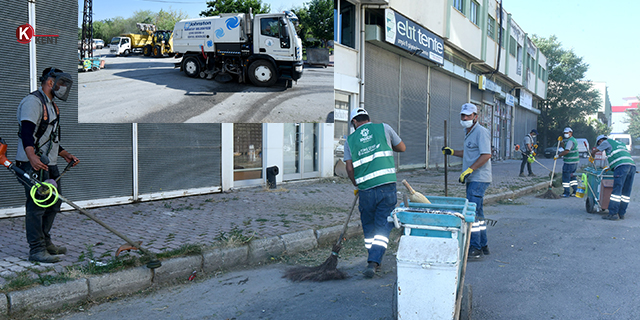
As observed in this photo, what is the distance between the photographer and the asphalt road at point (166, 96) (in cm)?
557

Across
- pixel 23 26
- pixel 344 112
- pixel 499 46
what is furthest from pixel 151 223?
pixel 499 46

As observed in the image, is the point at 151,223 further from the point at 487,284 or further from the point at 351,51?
the point at 351,51

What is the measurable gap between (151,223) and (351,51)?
29.1 feet

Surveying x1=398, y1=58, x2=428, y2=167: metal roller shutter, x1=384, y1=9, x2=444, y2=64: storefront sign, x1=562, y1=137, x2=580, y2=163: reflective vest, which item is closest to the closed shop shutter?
x1=398, y1=58, x2=428, y2=167: metal roller shutter

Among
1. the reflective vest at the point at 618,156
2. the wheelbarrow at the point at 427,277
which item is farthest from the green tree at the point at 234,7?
the reflective vest at the point at 618,156

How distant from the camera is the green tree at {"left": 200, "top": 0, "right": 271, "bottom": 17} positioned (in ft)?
19.9

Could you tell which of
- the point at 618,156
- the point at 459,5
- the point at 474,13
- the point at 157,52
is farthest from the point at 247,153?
the point at 474,13

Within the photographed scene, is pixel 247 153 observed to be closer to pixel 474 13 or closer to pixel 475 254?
pixel 475 254

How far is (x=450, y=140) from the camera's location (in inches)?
862

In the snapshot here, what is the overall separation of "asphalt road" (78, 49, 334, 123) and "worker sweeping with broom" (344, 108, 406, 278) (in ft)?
7.96

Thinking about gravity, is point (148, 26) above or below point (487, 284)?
above

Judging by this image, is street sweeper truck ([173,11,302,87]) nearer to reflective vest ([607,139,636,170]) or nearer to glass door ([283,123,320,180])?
glass door ([283,123,320,180])

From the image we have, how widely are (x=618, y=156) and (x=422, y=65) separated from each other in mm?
10745

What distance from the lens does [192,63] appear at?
6008 millimetres
